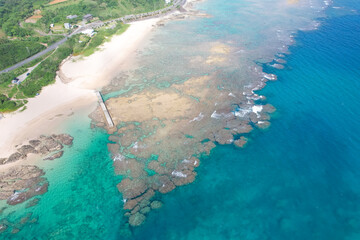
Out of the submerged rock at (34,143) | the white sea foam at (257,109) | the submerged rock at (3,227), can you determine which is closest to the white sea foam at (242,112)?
the white sea foam at (257,109)

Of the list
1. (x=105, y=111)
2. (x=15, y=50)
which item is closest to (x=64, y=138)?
(x=105, y=111)

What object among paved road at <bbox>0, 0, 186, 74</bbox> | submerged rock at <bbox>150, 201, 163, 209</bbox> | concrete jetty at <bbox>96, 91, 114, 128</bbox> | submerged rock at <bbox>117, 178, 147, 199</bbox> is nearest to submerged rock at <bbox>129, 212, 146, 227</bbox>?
submerged rock at <bbox>150, 201, 163, 209</bbox>

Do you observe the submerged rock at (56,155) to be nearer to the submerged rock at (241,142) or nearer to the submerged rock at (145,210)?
the submerged rock at (145,210)

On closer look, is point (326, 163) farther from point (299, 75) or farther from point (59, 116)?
point (59, 116)

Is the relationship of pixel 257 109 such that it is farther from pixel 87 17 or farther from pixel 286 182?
pixel 87 17

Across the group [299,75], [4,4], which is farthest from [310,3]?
[4,4]

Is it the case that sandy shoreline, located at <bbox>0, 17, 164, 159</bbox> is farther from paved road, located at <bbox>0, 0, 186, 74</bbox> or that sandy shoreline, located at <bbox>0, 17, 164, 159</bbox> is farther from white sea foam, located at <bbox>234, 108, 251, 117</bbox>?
white sea foam, located at <bbox>234, 108, 251, 117</bbox>
